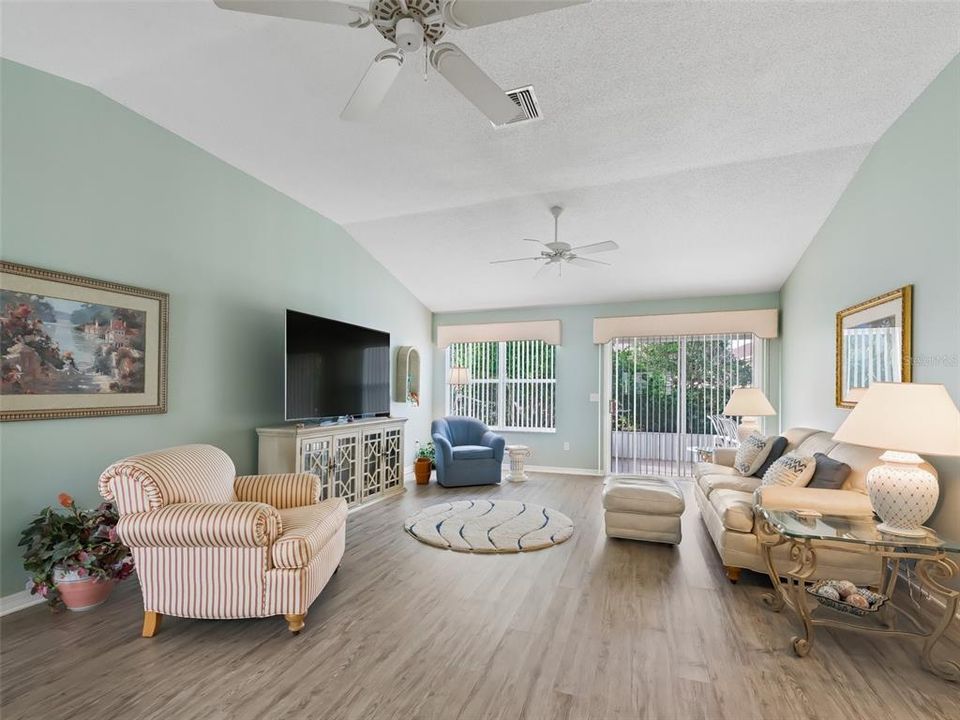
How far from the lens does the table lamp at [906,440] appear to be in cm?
216

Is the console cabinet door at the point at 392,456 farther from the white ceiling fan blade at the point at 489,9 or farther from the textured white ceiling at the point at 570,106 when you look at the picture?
the white ceiling fan blade at the point at 489,9

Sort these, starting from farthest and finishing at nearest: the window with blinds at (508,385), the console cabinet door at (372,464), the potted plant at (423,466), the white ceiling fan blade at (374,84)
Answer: the window with blinds at (508,385) < the potted plant at (423,466) < the console cabinet door at (372,464) < the white ceiling fan blade at (374,84)

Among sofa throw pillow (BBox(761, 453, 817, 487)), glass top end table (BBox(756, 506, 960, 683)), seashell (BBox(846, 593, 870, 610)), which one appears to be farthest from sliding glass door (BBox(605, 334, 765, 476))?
seashell (BBox(846, 593, 870, 610))

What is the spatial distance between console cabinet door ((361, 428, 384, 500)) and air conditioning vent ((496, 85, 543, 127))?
126 inches

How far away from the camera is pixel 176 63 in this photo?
8.84 ft

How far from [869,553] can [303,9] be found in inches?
123

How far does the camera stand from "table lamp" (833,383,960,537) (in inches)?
85.2

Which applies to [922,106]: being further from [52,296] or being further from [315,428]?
[52,296]

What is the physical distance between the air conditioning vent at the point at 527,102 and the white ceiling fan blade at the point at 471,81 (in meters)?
0.72

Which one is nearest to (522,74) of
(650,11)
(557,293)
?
(650,11)

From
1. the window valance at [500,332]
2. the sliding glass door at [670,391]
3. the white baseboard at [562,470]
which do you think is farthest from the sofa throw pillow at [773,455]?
the window valance at [500,332]

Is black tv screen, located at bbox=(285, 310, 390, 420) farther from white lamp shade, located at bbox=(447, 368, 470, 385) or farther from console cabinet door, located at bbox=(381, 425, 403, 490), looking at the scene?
white lamp shade, located at bbox=(447, 368, 470, 385)

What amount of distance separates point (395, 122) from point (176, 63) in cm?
125

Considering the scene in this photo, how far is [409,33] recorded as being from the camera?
1.70 metres
